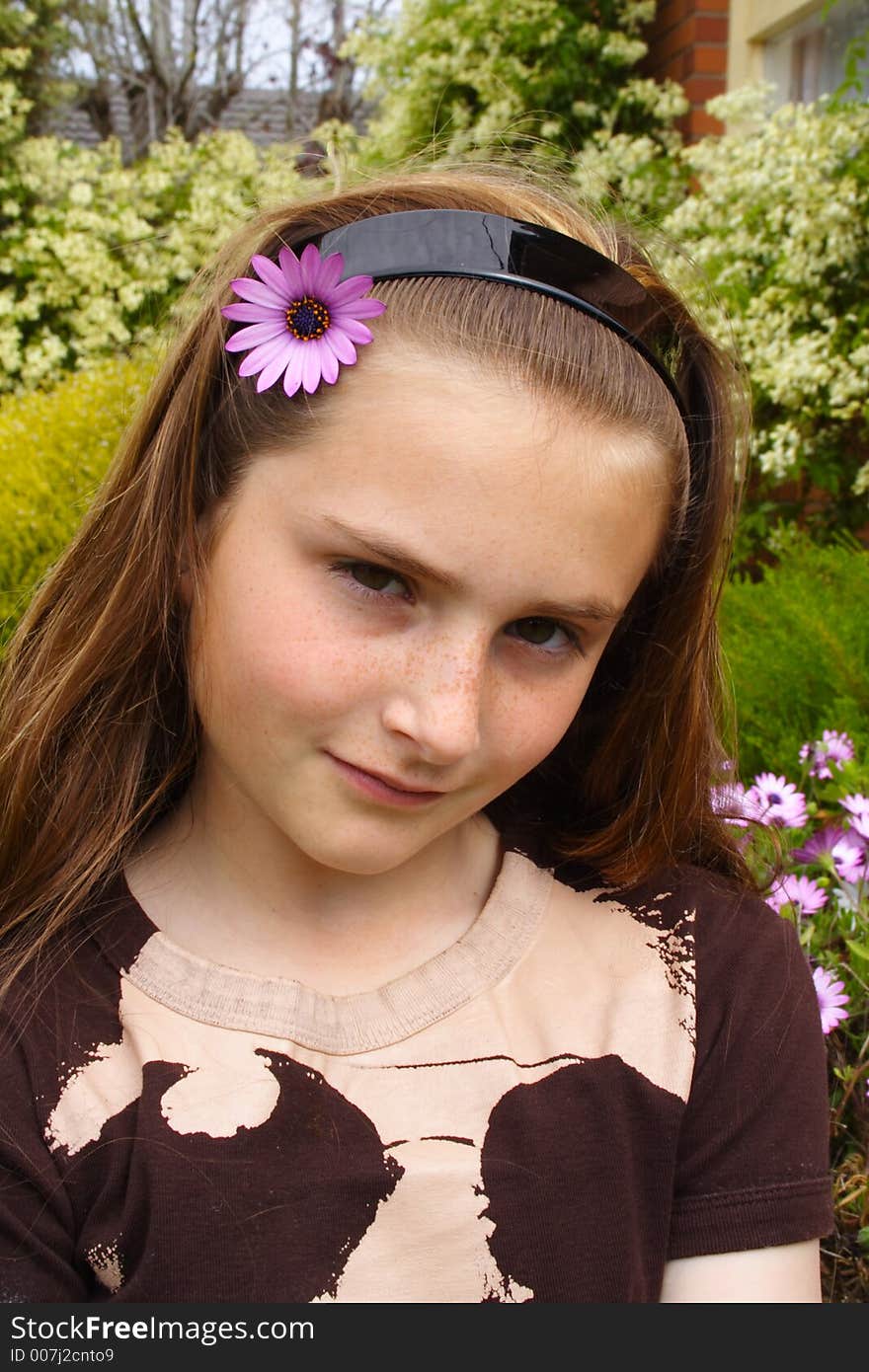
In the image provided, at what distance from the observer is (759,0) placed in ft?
19.1

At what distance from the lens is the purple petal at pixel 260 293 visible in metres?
1.24

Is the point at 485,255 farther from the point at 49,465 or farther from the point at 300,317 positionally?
the point at 49,465

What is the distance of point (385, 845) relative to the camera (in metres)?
1.21

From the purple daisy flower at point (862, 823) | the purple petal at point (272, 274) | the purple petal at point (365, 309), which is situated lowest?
the purple daisy flower at point (862, 823)

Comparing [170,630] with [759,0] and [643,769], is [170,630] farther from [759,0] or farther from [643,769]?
[759,0]

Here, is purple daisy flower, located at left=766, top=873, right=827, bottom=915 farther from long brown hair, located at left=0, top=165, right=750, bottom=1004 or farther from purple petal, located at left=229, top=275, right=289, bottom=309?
purple petal, located at left=229, top=275, right=289, bottom=309

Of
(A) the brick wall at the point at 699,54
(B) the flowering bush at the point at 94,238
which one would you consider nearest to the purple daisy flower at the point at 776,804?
(A) the brick wall at the point at 699,54

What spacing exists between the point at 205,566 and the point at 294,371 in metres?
0.22

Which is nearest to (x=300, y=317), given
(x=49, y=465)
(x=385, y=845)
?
(x=385, y=845)

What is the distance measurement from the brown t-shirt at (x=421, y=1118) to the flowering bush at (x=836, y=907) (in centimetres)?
24

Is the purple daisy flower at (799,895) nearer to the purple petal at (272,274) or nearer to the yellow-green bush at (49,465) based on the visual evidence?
the purple petal at (272,274)

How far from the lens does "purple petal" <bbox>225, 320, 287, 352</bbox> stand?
1242 millimetres

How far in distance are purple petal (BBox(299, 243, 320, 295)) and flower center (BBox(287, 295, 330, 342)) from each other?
0.01 metres

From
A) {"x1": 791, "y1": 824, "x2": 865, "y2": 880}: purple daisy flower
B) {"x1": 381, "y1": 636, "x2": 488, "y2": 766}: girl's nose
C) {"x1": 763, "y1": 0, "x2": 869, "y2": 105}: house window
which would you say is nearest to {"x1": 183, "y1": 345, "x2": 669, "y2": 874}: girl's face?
{"x1": 381, "y1": 636, "x2": 488, "y2": 766}: girl's nose
